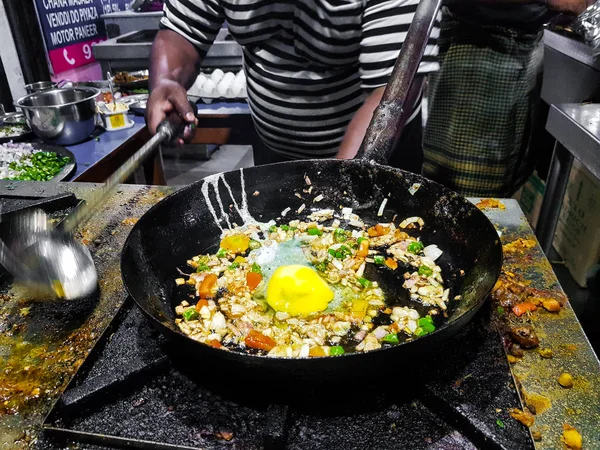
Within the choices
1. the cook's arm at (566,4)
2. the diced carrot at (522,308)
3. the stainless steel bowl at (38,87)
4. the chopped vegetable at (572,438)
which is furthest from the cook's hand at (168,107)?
the stainless steel bowl at (38,87)

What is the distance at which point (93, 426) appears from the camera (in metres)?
1.08

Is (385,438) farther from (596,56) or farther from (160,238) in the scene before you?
(596,56)

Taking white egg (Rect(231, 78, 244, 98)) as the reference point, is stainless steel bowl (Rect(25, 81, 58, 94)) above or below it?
above

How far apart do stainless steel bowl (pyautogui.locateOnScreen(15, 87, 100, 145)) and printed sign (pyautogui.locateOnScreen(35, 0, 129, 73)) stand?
1.70m

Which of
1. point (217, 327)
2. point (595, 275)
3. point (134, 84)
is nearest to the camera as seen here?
point (217, 327)

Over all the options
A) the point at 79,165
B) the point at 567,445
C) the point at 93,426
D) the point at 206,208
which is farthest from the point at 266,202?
the point at 79,165

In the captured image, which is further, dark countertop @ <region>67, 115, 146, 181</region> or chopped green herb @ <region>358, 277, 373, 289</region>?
dark countertop @ <region>67, 115, 146, 181</region>

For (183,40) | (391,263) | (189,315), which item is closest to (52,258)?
(189,315)

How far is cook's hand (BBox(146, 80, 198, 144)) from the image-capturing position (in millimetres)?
2266

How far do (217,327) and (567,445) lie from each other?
95 cm

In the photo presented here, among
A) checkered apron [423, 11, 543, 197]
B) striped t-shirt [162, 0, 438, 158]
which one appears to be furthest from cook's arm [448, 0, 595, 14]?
striped t-shirt [162, 0, 438, 158]

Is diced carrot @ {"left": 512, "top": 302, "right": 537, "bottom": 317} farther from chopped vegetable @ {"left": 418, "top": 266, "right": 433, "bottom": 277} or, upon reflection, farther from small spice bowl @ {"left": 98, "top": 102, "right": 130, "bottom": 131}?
small spice bowl @ {"left": 98, "top": 102, "right": 130, "bottom": 131}

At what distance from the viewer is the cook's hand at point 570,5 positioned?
2803mm

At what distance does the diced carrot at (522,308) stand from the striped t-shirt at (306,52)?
44.8 inches
